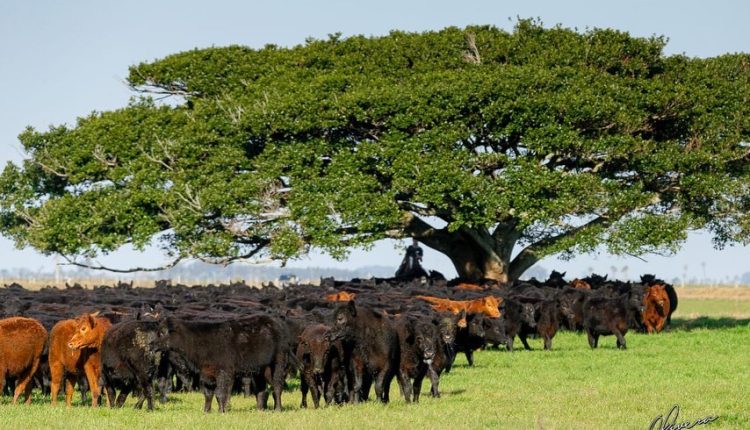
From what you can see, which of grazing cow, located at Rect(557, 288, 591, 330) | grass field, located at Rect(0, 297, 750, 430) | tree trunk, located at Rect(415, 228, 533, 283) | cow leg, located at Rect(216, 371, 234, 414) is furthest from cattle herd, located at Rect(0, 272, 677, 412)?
Result: tree trunk, located at Rect(415, 228, 533, 283)

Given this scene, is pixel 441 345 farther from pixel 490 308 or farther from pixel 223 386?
pixel 490 308

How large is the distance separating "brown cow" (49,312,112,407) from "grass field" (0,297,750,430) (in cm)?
57

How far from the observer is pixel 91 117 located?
4531cm

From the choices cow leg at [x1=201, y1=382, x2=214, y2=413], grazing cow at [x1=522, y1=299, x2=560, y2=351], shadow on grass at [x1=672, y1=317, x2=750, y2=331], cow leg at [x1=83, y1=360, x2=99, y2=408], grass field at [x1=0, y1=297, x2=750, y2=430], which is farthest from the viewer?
shadow on grass at [x1=672, y1=317, x2=750, y2=331]

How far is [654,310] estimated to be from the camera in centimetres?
3616

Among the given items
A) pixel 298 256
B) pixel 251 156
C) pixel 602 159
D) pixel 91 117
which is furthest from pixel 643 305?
pixel 91 117

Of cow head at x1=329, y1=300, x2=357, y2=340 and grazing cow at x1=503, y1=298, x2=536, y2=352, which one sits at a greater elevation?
grazing cow at x1=503, y1=298, x2=536, y2=352

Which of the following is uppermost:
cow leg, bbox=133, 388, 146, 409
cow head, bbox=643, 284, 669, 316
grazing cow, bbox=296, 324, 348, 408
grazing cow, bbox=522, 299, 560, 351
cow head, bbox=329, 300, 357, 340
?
cow head, bbox=643, 284, 669, 316

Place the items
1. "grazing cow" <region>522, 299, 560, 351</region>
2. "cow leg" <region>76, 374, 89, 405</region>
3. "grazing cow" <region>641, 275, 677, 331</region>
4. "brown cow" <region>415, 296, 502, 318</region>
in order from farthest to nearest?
"grazing cow" <region>641, 275, 677, 331</region> → "grazing cow" <region>522, 299, 560, 351</region> → "brown cow" <region>415, 296, 502, 318</region> → "cow leg" <region>76, 374, 89, 405</region>

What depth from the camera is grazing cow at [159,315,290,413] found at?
56.7 feet

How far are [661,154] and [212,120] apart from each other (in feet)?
45.1

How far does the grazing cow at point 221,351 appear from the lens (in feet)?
56.7

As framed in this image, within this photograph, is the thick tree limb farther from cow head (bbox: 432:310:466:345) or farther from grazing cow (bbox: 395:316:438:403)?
grazing cow (bbox: 395:316:438:403)

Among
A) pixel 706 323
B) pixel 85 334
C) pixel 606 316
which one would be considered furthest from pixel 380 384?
pixel 706 323
